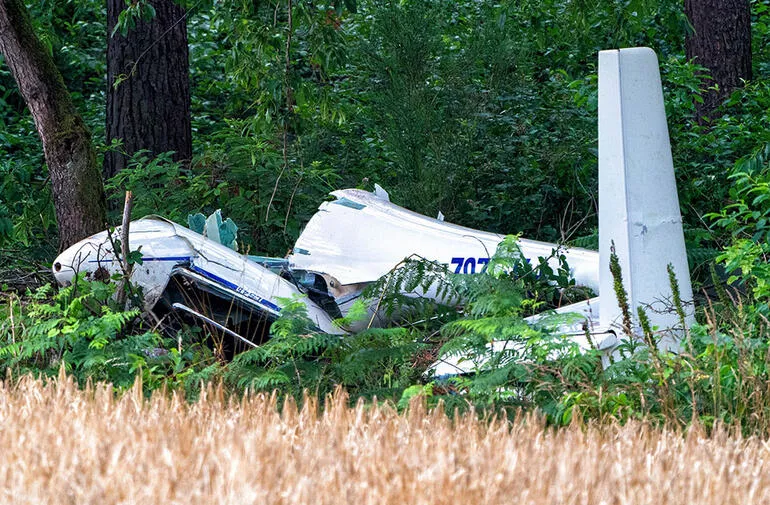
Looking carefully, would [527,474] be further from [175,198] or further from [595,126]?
[595,126]

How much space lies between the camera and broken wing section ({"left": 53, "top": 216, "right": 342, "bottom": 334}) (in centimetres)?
657

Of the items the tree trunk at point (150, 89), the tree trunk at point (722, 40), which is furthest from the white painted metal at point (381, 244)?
the tree trunk at point (722, 40)

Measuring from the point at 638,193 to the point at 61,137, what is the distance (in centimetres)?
414

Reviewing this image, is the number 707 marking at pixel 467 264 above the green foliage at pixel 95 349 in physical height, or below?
above

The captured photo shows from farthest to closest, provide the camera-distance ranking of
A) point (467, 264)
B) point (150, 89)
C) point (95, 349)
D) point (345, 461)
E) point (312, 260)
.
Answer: point (150, 89) < point (312, 260) < point (467, 264) < point (95, 349) < point (345, 461)

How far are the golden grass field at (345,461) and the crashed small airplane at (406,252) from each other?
143cm

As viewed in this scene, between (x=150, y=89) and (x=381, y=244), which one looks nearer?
(x=381, y=244)

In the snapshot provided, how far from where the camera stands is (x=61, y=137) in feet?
24.7

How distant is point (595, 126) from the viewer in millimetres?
9375

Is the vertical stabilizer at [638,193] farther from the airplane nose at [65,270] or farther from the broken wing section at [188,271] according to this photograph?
the airplane nose at [65,270]

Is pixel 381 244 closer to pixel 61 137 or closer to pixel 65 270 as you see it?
pixel 65 270

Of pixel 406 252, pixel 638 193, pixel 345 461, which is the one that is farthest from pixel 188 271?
pixel 345 461

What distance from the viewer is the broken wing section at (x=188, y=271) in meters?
6.57

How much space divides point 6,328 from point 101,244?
0.90 meters
